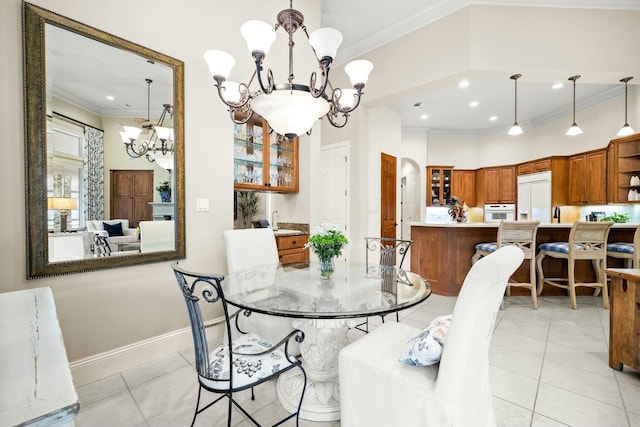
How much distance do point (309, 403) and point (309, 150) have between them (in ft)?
8.91

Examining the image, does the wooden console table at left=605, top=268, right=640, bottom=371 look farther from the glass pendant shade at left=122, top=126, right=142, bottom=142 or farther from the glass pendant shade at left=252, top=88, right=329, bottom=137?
the glass pendant shade at left=122, top=126, right=142, bottom=142

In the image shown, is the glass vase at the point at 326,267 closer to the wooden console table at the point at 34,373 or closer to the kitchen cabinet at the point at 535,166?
the wooden console table at the point at 34,373

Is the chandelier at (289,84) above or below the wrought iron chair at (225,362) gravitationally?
above

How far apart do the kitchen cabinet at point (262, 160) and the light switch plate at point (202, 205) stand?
59cm

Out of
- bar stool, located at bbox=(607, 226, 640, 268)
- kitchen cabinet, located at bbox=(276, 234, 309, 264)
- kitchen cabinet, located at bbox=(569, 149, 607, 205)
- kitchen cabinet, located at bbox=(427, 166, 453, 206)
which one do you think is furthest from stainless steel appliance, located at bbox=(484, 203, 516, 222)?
kitchen cabinet, located at bbox=(276, 234, 309, 264)

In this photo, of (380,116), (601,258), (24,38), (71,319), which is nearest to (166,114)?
(24,38)

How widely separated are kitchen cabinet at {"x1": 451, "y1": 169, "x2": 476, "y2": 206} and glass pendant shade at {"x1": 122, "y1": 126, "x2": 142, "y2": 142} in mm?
7594

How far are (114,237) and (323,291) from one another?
1604mm

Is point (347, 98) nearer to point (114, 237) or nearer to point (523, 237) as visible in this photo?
point (114, 237)

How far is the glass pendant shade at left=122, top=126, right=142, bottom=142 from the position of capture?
2.16 m

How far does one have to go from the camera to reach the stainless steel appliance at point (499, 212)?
725cm

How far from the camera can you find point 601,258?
11.1 ft

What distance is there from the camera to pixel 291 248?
3.40 metres

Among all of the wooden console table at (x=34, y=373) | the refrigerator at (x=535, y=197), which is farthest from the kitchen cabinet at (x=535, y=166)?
the wooden console table at (x=34, y=373)
